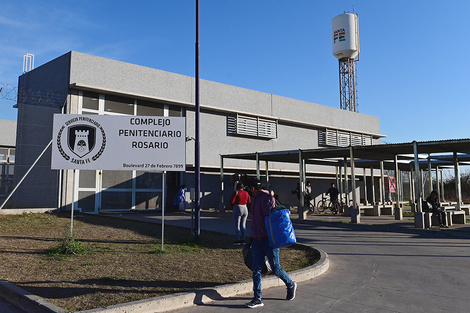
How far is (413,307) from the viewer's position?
17.1ft

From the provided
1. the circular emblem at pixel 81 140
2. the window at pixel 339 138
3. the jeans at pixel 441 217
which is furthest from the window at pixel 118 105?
the window at pixel 339 138

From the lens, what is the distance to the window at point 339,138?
29.7 metres

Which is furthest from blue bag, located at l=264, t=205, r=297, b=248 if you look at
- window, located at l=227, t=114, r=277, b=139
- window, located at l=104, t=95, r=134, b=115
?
window, located at l=227, t=114, r=277, b=139

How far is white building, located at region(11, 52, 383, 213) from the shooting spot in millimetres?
18141

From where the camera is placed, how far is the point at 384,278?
6.93 meters

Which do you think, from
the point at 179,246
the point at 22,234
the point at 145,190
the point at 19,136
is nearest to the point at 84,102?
the point at 19,136

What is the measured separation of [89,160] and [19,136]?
11.2m

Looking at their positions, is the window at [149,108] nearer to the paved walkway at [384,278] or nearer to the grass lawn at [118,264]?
the grass lawn at [118,264]

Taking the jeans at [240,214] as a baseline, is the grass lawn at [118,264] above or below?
below

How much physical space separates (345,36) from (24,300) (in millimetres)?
42693

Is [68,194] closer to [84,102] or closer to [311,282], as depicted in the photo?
[84,102]

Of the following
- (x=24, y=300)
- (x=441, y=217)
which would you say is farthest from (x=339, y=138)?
(x=24, y=300)

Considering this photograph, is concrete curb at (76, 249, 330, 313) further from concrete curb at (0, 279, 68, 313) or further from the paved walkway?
concrete curb at (0, 279, 68, 313)

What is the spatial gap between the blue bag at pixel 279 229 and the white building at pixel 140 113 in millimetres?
11269
